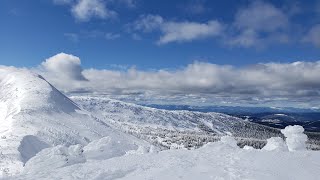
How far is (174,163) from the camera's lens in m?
42.3

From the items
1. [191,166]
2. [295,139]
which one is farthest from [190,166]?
[295,139]

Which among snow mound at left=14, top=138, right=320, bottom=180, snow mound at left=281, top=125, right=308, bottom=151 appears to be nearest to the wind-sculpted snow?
snow mound at left=14, top=138, right=320, bottom=180

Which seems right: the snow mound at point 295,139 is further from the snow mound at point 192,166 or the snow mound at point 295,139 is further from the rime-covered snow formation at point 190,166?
the snow mound at point 192,166

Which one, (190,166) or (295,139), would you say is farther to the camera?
(295,139)

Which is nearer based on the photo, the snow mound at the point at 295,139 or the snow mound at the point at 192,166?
the snow mound at the point at 192,166

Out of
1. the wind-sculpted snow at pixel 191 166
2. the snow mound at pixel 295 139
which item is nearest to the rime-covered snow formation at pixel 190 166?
the wind-sculpted snow at pixel 191 166

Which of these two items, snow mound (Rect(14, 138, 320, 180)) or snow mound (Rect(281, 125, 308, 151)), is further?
snow mound (Rect(281, 125, 308, 151))

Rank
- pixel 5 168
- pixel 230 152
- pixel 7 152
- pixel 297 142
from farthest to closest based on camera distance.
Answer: pixel 7 152 → pixel 5 168 → pixel 297 142 → pixel 230 152

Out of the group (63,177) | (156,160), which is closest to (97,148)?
(156,160)

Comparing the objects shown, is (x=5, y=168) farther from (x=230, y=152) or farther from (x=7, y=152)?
(x=230, y=152)

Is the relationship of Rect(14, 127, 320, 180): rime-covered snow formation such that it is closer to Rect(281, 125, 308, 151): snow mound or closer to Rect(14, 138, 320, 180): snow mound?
Rect(14, 138, 320, 180): snow mound

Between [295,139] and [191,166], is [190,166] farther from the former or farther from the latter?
[295,139]

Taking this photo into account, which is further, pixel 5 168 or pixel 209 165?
pixel 5 168

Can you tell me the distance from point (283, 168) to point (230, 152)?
9671 mm
